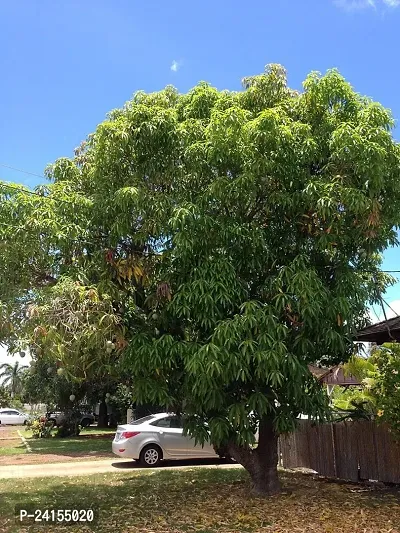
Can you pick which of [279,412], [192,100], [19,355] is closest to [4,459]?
[19,355]

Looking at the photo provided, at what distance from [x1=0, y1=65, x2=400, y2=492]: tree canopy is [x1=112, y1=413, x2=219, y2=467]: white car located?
6291 mm

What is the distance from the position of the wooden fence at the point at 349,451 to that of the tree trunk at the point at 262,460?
519 millimetres

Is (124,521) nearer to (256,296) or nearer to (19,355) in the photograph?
(19,355)

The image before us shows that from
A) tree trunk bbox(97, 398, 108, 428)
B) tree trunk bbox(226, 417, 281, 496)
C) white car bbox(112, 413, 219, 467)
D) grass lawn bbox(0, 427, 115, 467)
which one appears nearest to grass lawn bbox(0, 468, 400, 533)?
tree trunk bbox(226, 417, 281, 496)

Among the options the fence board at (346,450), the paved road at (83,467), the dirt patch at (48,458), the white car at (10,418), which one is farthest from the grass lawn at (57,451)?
the white car at (10,418)

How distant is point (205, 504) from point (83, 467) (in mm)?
6661

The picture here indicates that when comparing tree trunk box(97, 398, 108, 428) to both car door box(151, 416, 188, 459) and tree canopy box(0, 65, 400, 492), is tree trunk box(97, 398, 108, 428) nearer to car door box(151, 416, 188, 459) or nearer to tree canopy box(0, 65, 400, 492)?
car door box(151, 416, 188, 459)

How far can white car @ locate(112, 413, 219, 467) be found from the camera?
14.8 meters

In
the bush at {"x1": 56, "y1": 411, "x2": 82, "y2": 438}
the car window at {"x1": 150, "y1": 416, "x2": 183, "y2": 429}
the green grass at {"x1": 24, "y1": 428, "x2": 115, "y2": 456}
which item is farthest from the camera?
the bush at {"x1": 56, "y1": 411, "x2": 82, "y2": 438}

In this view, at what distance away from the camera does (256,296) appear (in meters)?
8.60

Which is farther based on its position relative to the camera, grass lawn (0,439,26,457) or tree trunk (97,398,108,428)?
tree trunk (97,398,108,428)

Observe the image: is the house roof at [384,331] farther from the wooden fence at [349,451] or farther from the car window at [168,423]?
Result: the car window at [168,423]

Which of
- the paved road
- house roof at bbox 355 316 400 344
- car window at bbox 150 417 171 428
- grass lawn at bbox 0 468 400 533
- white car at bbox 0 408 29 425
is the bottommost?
grass lawn at bbox 0 468 400 533

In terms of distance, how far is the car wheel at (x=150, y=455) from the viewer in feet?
48.8
